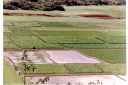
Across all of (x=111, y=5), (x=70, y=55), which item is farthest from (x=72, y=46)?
(x=111, y=5)

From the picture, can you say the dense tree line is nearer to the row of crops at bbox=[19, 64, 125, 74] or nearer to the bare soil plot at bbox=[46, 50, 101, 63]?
the bare soil plot at bbox=[46, 50, 101, 63]

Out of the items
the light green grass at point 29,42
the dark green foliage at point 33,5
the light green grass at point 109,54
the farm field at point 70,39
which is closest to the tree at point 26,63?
the farm field at point 70,39

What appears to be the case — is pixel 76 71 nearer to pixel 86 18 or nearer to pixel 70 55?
pixel 70 55

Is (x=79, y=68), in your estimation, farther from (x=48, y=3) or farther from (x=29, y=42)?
(x=48, y=3)

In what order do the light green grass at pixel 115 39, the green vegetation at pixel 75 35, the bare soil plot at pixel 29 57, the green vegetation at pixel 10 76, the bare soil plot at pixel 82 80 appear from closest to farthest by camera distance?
the green vegetation at pixel 10 76, the bare soil plot at pixel 82 80, the bare soil plot at pixel 29 57, the green vegetation at pixel 75 35, the light green grass at pixel 115 39

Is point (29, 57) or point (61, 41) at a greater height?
point (61, 41)

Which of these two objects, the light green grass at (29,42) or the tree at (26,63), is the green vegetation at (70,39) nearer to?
the light green grass at (29,42)

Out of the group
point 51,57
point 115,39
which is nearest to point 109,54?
point 115,39

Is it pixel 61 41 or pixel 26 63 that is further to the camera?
pixel 61 41
